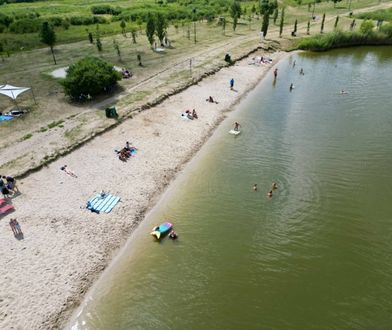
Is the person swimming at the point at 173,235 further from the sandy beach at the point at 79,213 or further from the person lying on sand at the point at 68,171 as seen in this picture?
the person lying on sand at the point at 68,171

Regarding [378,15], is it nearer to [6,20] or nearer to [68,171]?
[68,171]

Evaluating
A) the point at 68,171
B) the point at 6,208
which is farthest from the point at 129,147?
the point at 6,208

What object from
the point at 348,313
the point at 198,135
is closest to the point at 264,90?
the point at 198,135

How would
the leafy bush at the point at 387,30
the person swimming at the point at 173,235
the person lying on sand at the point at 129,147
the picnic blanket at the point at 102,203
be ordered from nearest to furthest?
1. the person swimming at the point at 173,235
2. the picnic blanket at the point at 102,203
3. the person lying on sand at the point at 129,147
4. the leafy bush at the point at 387,30

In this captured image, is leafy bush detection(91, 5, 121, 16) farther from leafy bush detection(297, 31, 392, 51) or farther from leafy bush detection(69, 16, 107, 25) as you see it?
leafy bush detection(297, 31, 392, 51)

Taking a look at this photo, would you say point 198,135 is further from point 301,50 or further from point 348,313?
point 301,50

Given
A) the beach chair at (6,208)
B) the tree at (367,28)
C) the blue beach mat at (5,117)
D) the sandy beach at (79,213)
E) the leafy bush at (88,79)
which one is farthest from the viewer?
the tree at (367,28)

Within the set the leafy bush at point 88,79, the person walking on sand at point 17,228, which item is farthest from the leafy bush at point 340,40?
the person walking on sand at point 17,228
